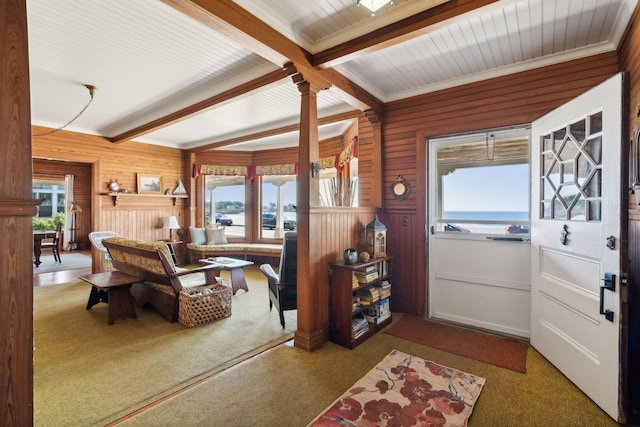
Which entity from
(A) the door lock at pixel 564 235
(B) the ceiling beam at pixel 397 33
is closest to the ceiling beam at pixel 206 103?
(B) the ceiling beam at pixel 397 33

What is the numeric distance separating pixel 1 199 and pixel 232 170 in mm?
6083

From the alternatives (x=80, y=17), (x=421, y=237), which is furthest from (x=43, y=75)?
(x=421, y=237)

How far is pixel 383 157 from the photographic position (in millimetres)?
3898

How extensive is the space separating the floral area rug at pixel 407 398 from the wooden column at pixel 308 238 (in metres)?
0.69

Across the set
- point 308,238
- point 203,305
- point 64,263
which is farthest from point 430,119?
point 64,263

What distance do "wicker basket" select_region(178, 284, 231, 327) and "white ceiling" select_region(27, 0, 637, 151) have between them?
233 centimetres

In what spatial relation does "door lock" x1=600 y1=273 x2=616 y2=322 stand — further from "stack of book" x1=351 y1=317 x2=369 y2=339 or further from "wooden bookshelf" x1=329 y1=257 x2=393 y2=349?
"stack of book" x1=351 y1=317 x2=369 y2=339

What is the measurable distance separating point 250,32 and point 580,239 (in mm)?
2874

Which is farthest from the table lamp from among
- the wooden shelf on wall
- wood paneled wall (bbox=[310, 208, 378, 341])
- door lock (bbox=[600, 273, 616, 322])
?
door lock (bbox=[600, 273, 616, 322])

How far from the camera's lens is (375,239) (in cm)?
337

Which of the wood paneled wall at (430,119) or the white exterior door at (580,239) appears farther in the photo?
the wood paneled wall at (430,119)

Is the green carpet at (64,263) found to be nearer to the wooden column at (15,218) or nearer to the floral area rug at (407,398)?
the wooden column at (15,218)

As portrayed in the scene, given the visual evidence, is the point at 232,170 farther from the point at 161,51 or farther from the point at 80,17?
the point at 80,17

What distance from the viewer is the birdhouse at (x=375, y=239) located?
11.0 feet
